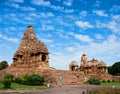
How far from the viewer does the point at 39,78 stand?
31375 millimetres

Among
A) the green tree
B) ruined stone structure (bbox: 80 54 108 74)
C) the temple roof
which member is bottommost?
ruined stone structure (bbox: 80 54 108 74)

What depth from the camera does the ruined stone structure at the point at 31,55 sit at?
1703 inches

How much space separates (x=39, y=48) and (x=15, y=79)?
32.2 ft

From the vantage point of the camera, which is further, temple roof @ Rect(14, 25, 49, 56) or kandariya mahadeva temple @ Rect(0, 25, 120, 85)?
temple roof @ Rect(14, 25, 49, 56)

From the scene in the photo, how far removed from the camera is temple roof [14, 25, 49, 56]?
144ft

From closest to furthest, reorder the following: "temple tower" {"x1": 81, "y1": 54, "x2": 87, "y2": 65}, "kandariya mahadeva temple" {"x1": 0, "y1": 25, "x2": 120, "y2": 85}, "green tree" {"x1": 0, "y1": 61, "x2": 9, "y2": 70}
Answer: "kandariya mahadeva temple" {"x1": 0, "y1": 25, "x2": 120, "y2": 85}, "temple tower" {"x1": 81, "y1": 54, "x2": 87, "y2": 65}, "green tree" {"x1": 0, "y1": 61, "x2": 9, "y2": 70}

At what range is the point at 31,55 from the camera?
4453 cm

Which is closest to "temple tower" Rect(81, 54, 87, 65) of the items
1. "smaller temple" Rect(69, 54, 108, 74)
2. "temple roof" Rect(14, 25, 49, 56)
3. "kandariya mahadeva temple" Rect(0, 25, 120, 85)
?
"smaller temple" Rect(69, 54, 108, 74)

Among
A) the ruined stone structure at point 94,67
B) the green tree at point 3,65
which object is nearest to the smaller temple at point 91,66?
the ruined stone structure at point 94,67

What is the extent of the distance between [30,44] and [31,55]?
2.47 meters

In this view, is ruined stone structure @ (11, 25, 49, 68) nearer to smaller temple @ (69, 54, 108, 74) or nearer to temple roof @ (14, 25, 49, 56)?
temple roof @ (14, 25, 49, 56)

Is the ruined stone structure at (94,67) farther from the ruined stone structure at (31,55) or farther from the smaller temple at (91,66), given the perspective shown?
the ruined stone structure at (31,55)

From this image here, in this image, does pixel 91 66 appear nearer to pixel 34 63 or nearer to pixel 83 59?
pixel 83 59

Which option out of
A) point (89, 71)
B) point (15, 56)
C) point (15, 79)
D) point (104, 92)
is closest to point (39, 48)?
point (15, 56)
